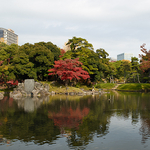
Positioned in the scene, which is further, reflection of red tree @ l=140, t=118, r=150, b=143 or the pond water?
reflection of red tree @ l=140, t=118, r=150, b=143

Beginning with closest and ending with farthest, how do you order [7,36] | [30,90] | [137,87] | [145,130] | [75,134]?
[75,134], [145,130], [30,90], [137,87], [7,36]

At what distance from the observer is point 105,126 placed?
12391mm

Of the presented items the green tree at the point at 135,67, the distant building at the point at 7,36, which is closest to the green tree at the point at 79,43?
the green tree at the point at 135,67

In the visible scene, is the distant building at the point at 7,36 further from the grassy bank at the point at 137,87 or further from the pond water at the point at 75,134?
the pond water at the point at 75,134

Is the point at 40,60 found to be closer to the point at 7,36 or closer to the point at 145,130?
the point at 145,130

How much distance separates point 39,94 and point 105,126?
2602 cm

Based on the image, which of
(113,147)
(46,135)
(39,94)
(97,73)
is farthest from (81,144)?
(97,73)

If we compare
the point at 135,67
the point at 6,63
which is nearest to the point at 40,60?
the point at 6,63

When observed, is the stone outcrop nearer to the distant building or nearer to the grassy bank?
the grassy bank

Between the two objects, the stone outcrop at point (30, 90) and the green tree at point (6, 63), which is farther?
the green tree at point (6, 63)

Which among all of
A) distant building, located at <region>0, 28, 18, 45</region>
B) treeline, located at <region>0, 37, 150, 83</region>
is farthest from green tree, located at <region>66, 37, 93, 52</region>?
distant building, located at <region>0, 28, 18, 45</region>

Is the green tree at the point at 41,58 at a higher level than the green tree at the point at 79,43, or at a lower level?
lower

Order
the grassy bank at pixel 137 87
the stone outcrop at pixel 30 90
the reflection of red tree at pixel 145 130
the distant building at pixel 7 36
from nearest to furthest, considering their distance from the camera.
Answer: the reflection of red tree at pixel 145 130 → the stone outcrop at pixel 30 90 → the grassy bank at pixel 137 87 → the distant building at pixel 7 36

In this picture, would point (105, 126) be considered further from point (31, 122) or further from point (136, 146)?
point (31, 122)
